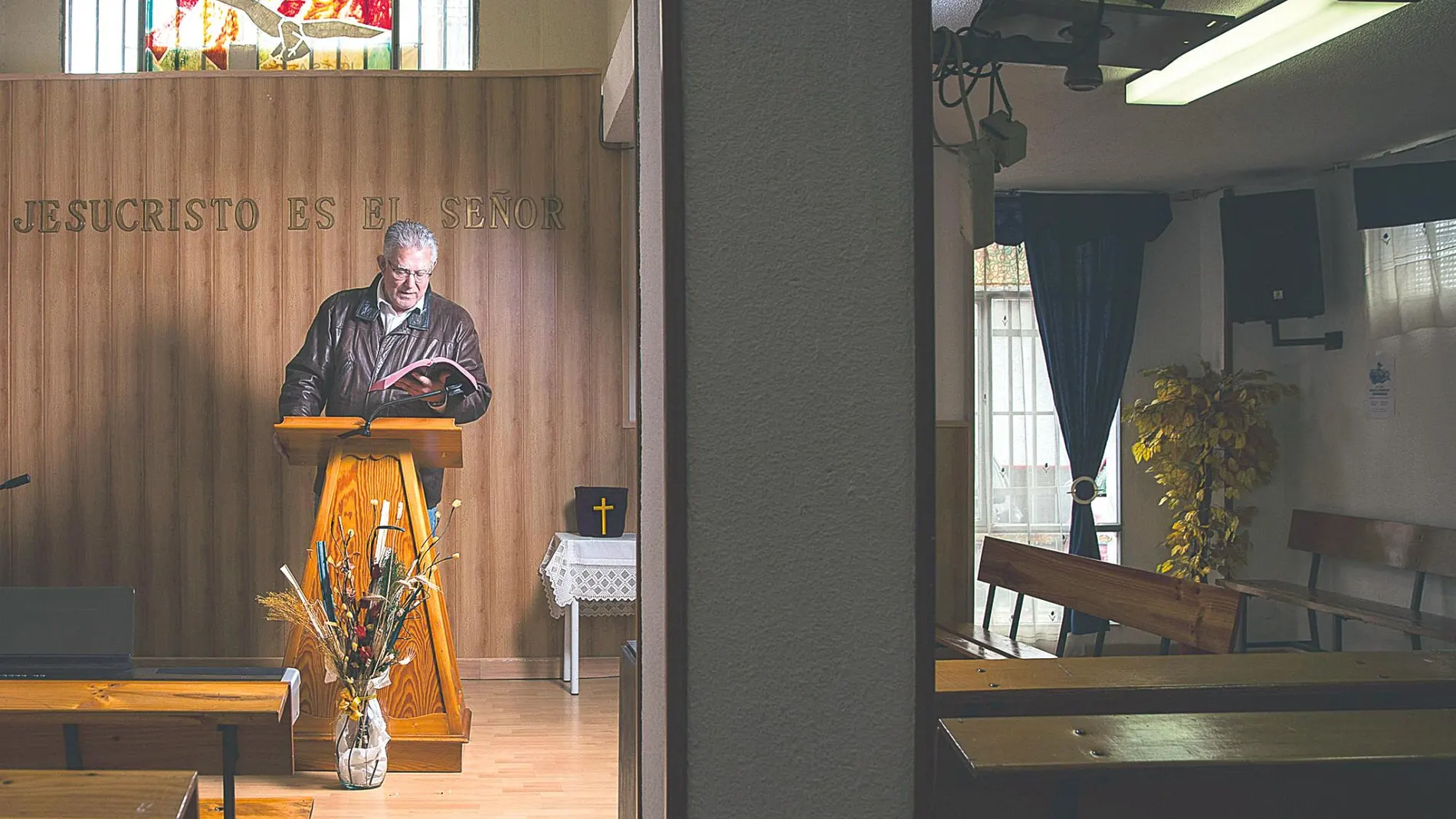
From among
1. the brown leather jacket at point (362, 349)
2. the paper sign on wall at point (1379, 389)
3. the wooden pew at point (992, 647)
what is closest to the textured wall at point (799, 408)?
the wooden pew at point (992, 647)

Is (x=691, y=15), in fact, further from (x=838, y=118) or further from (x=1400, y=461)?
(x=1400, y=461)

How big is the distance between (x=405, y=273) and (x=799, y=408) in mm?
3822

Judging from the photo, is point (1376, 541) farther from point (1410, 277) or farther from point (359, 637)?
point (359, 637)

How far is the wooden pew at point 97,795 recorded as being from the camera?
6.33ft

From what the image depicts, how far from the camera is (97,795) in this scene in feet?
6.53

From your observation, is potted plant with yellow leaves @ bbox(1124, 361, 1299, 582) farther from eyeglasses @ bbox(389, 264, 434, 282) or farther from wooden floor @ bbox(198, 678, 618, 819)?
eyeglasses @ bbox(389, 264, 434, 282)

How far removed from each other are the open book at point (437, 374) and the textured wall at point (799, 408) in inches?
134

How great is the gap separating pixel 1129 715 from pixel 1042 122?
0.86m

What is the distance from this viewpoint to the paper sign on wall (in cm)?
176

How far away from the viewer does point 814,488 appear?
4.61 feet

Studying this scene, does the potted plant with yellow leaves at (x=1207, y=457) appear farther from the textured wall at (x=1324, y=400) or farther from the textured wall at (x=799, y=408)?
the textured wall at (x=799, y=408)

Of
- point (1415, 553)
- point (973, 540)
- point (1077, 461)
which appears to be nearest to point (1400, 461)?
point (1415, 553)

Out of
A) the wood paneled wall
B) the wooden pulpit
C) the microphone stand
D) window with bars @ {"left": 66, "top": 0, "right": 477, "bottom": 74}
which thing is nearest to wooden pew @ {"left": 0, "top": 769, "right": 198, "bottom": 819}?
the wooden pulpit

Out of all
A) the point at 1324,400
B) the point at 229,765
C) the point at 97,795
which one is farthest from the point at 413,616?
the point at 1324,400
